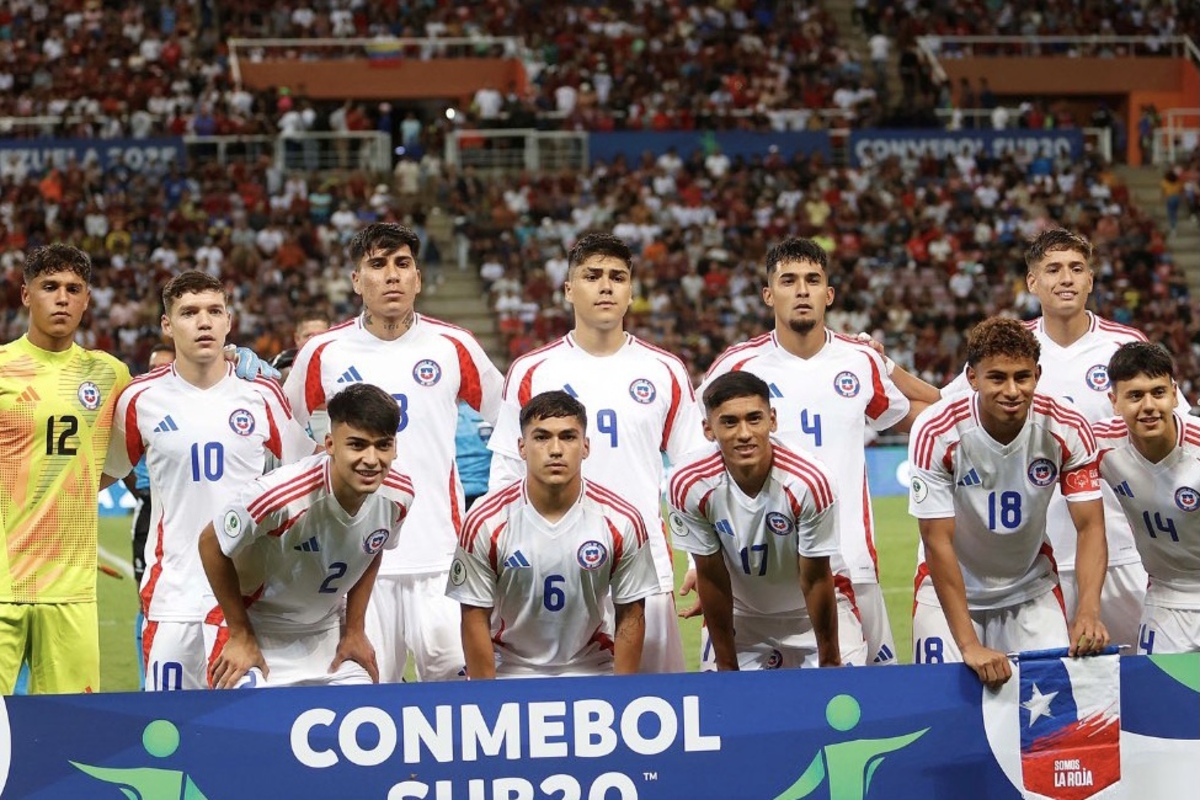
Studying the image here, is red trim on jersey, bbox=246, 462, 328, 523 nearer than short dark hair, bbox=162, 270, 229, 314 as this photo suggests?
Yes

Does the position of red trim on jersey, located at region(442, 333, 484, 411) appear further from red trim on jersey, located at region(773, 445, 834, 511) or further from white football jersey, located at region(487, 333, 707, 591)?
red trim on jersey, located at region(773, 445, 834, 511)

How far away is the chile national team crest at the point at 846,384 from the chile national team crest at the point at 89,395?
323 centimetres

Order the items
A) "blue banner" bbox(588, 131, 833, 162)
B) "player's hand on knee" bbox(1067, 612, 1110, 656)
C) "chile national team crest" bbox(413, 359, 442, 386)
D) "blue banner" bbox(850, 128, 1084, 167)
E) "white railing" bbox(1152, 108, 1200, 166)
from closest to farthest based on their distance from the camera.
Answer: "player's hand on knee" bbox(1067, 612, 1110, 656)
"chile national team crest" bbox(413, 359, 442, 386)
"blue banner" bbox(588, 131, 833, 162)
"blue banner" bbox(850, 128, 1084, 167)
"white railing" bbox(1152, 108, 1200, 166)

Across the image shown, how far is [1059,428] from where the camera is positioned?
6.41m

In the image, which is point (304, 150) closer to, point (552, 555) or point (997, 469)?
point (552, 555)

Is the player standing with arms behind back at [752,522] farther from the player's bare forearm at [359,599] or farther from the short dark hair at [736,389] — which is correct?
the player's bare forearm at [359,599]

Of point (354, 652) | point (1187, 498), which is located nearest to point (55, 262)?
point (354, 652)

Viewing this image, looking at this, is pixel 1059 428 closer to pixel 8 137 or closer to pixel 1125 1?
pixel 8 137

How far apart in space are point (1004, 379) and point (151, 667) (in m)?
3.81

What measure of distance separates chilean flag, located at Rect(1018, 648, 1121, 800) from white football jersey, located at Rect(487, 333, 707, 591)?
1844 millimetres

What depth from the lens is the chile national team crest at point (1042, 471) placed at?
644 centimetres

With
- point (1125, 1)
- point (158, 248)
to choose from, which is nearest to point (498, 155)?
point (158, 248)

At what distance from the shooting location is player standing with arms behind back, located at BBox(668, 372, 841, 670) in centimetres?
626

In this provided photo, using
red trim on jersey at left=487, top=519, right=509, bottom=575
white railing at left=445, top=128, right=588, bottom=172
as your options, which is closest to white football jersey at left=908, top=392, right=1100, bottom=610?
red trim on jersey at left=487, top=519, right=509, bottom=575
